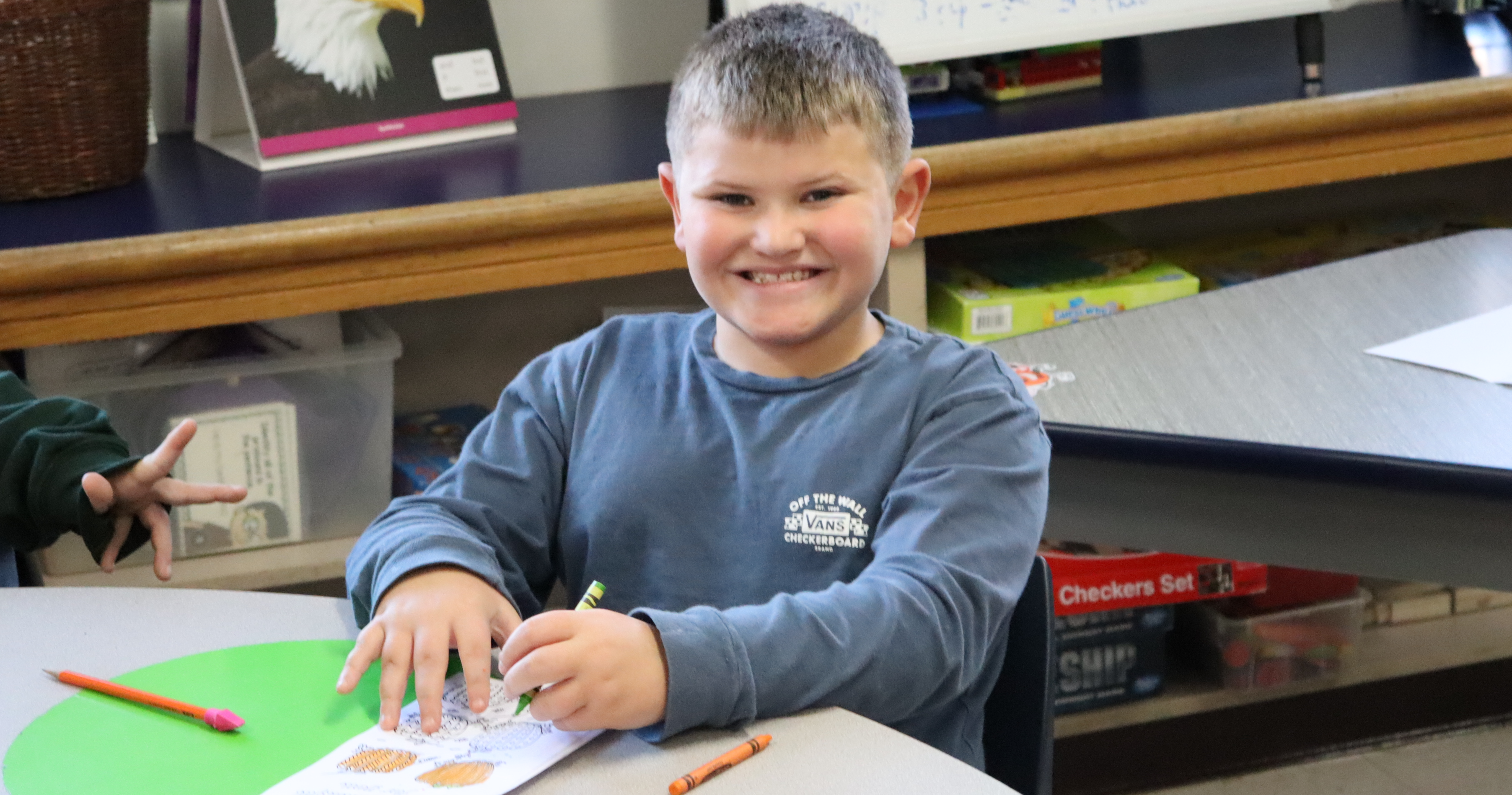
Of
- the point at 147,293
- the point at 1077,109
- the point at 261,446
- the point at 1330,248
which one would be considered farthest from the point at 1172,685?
the point at 147,293

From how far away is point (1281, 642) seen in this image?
1.92 metres

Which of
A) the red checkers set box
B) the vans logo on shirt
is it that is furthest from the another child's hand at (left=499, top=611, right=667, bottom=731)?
the red checkers set box

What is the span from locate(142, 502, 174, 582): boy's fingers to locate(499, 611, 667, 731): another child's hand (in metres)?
0.37

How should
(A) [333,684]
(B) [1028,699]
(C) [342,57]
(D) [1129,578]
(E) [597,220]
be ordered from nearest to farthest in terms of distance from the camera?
(A) [333,684]
(B) [1028,699]
(E) [597,220]
(C) [342,57]
(D) [1129,578]

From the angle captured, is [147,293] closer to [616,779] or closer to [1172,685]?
[616,779]

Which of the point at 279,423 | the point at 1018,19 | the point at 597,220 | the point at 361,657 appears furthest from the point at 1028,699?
the point at 1018,19

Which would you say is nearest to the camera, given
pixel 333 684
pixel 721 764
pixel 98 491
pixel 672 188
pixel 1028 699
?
pixel 721 764

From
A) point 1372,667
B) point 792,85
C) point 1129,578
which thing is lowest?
point 1372,667

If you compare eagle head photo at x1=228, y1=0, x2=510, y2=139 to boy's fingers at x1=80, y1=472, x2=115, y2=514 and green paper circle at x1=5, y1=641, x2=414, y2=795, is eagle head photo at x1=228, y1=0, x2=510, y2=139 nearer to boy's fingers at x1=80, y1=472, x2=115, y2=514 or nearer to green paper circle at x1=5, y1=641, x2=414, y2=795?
boy's fingers at x1=80, y1=472, x2=115, y2=514

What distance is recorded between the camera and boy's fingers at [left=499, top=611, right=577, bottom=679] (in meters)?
0.70

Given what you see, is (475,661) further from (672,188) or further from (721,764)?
(672,188)

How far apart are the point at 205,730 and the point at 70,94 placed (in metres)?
1.02

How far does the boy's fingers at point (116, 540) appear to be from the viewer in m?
0.98

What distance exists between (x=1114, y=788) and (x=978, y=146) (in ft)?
2.77
